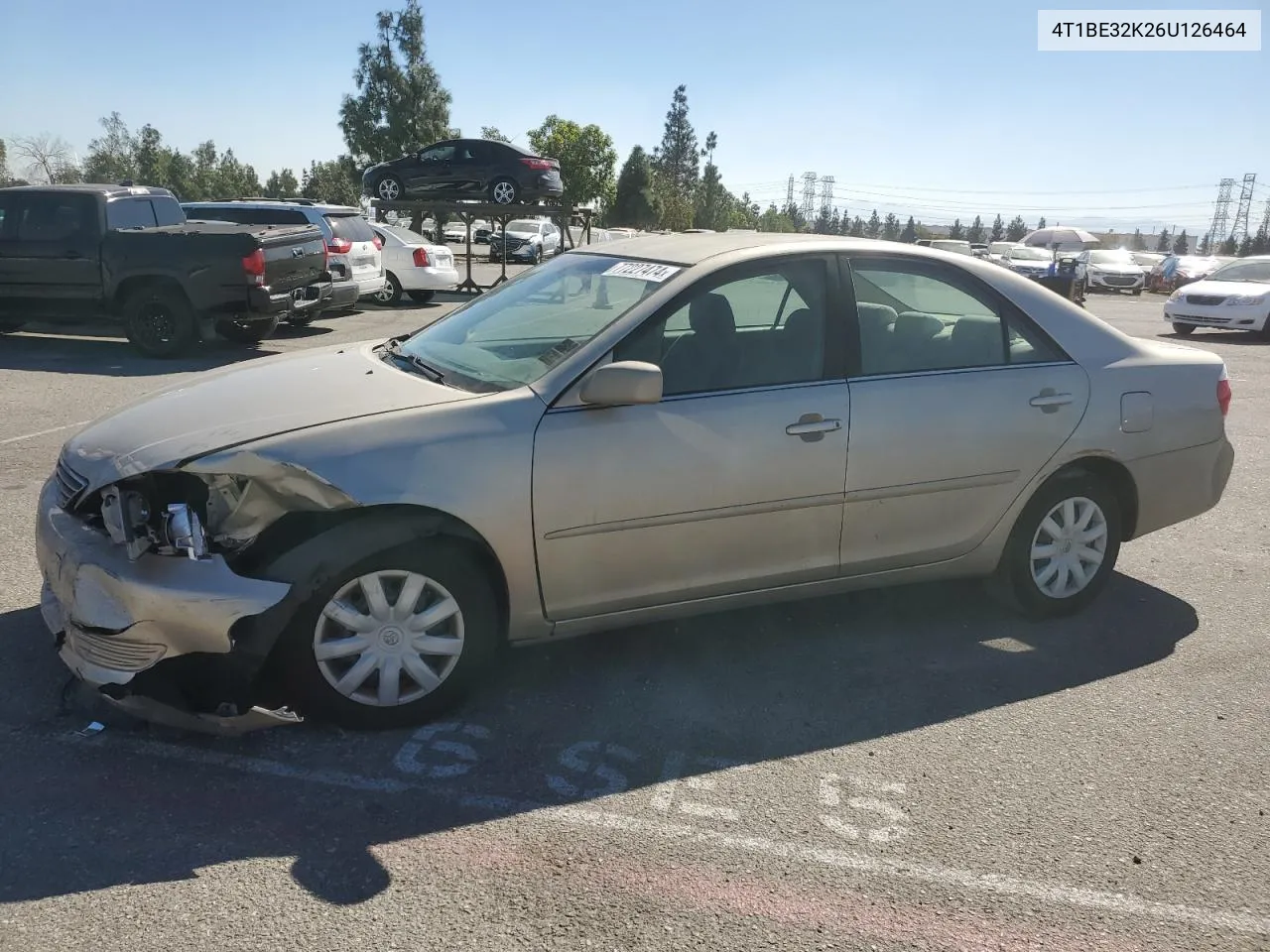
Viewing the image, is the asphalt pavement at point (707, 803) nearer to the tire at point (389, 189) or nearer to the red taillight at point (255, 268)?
the red taillight at point (255, 268)

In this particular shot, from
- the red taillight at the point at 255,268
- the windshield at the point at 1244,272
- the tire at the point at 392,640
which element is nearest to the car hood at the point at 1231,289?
the windshield at the point at 1244,272

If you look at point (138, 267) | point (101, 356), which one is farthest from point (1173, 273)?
point (101, 356)

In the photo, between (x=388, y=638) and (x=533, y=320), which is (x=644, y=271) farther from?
(x=388, y=638)

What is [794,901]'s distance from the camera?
2.69 meters

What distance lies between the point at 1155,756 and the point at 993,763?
0.60 meters

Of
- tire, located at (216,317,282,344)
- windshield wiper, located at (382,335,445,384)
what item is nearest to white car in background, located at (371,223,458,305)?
tire, located at (216,317,282,344)

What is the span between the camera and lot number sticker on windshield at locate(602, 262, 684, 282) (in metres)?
3.98

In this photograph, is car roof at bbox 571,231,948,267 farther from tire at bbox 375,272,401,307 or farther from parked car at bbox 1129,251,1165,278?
parked car at bbox 1129,251,1165,278

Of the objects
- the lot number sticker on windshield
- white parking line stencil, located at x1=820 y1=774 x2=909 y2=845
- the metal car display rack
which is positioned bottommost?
white parking line stencil, located at x1=820 y1=774 x2=909 y2=845

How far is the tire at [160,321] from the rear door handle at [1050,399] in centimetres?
990

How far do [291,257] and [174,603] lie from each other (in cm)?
946

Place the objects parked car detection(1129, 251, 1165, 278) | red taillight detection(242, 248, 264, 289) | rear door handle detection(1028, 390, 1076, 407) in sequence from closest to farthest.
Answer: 1. rear door handle detection(1028, 390, 1076, 407)
2. red taillight detection(242, 248, 264, 289)
3. parked car detection(1129, 251, 1165, 278)

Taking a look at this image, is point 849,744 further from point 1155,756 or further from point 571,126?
point 571,126

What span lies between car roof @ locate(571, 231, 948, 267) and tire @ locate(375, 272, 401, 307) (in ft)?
46.2
